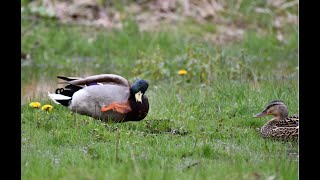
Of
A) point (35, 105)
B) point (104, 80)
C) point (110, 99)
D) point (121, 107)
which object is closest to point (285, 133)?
point (121, 107)

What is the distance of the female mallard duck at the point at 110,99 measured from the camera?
7.56 metres

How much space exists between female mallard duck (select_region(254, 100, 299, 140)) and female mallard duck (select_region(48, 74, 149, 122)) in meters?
1.27

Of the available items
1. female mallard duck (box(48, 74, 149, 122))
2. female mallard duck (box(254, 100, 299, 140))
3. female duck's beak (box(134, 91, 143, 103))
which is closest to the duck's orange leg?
female mallard duck (box(48, 74, 149, 122))

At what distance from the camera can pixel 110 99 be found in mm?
7613

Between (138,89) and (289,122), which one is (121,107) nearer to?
(138,89)

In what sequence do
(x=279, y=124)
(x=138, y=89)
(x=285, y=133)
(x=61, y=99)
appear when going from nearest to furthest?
(x=285, y=133)
(x=279, y=124)
(x=138, y=89)
(x=61, y=99)

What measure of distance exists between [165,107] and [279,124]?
172cm

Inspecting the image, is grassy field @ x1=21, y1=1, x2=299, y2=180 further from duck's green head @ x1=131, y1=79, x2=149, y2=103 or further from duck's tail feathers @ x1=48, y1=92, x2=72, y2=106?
duck's green head @ x1=131, y1=79, x2=149, y2=103

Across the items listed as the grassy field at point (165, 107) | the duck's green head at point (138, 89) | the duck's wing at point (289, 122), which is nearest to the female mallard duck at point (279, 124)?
the duck's wing at point (289, 122)

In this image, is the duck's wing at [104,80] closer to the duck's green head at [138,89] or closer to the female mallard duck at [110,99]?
the female mallard duck at [110,99]

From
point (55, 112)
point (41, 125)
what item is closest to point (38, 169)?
point (41, 125)

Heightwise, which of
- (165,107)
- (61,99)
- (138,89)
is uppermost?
(138,89)

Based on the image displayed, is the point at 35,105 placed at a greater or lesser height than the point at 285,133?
greater

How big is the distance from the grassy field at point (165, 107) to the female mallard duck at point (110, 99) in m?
0.14
